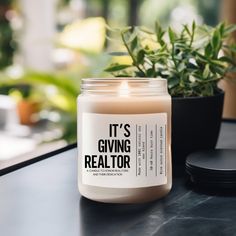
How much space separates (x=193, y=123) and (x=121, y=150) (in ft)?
0.52

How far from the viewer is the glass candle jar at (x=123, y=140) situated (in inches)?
16.6

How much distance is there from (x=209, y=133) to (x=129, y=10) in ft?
10.2

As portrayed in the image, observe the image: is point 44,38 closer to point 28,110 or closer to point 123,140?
point 28,110

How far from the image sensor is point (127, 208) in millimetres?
424

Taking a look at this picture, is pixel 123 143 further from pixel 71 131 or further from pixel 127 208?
pixel 71 131

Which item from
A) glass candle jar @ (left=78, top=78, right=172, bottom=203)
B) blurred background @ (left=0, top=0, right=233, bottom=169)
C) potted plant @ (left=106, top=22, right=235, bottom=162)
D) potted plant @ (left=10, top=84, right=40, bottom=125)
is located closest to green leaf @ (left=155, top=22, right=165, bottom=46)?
potted plant @ (left=106, top=22, right=235, bottom=162)

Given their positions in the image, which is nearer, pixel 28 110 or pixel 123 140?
pixel 123 140

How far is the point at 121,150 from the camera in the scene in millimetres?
424

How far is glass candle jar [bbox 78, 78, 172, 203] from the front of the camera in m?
0.42

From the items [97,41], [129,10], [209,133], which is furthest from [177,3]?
[209,133]

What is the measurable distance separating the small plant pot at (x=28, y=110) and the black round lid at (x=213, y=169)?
7.69ft

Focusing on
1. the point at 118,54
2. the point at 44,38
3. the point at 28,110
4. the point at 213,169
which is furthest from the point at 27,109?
the point at 213,169

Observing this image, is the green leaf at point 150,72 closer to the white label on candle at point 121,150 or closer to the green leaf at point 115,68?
the green leaf at point 115,68

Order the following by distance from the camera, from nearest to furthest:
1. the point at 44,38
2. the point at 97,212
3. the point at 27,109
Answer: the point at 97,212
the point at 44,38
the point at 27,109
